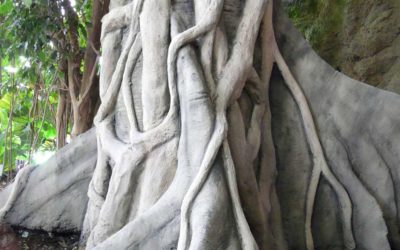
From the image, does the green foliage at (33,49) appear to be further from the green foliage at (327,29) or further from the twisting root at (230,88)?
the green foliage at (327,29)

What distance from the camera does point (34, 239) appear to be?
2.48 m

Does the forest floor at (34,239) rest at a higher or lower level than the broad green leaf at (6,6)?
lower

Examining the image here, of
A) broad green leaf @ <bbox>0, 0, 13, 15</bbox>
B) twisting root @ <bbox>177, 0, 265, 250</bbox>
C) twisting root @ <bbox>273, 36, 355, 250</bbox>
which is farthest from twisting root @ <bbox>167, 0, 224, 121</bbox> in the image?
broad green leaf @ <bbox>0, 0, 13, 15</bbox>

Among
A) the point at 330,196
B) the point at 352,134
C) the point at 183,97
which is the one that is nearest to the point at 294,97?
the point at 352,134

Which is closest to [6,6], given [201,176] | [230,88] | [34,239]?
[34,239]

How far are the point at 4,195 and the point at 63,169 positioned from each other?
1.09ft

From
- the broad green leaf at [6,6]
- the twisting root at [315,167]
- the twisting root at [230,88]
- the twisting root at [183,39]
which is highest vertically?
the broad green leaf at [6,6]

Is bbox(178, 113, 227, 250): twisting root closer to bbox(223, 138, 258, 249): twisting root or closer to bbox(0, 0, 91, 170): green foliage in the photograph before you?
bbox(223, 138, 258, 249): twisting root

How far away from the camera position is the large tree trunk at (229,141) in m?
1.76

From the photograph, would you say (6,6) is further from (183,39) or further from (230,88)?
(230,88)

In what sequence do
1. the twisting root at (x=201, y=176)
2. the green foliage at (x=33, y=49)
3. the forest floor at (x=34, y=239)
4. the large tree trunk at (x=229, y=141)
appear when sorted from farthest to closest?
the green foliage at (x=33, y=49) < the forest floor at (x=34, y=239) < the large tree trunk at (x=229, y=141) < the twisting root at (x=201, y=176)

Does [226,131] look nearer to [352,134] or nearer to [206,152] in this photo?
[206,152]

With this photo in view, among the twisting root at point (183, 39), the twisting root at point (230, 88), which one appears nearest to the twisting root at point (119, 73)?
the twisting root at point (183, 39)

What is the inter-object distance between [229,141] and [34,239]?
3.90 feet
